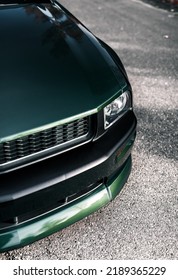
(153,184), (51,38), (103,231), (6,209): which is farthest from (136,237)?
(51,38)

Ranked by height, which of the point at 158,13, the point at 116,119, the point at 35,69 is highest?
the point at 35,69

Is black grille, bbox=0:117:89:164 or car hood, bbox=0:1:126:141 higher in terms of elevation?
car hood, bbox=0:1:126:141

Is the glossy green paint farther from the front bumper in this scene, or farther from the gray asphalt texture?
→ the gray asphalt texture

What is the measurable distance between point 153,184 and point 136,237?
1.76ft

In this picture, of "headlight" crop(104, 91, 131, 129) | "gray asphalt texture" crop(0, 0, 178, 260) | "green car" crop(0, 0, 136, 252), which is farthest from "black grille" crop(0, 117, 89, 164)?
"gray asphalt texture" crop(0, 0, 178, 260)

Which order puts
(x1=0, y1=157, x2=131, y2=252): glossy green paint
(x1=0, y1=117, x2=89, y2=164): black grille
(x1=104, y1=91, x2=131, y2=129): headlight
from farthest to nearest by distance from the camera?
1. (x1=104, y1=91, x2=131, y2=129): headlight
2. (x1=0, y1=157, x2=131, y2=252): glossy green paint
3. (x1=0, y1=117, x2=89, y2=164): black grille

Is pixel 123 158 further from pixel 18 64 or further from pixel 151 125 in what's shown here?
pixel 151 125

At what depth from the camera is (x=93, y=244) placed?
2.29 meters

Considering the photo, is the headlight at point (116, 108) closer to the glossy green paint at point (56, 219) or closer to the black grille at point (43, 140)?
the black grille at point (43, 140)

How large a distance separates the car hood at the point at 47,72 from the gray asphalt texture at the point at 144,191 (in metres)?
0.92

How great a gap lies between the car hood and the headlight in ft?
0.24

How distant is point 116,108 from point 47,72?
462 millimetres

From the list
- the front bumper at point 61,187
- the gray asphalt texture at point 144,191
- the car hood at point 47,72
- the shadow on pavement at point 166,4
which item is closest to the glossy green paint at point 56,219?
the front bumper at point 61,187

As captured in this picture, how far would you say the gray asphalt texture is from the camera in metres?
2.26
